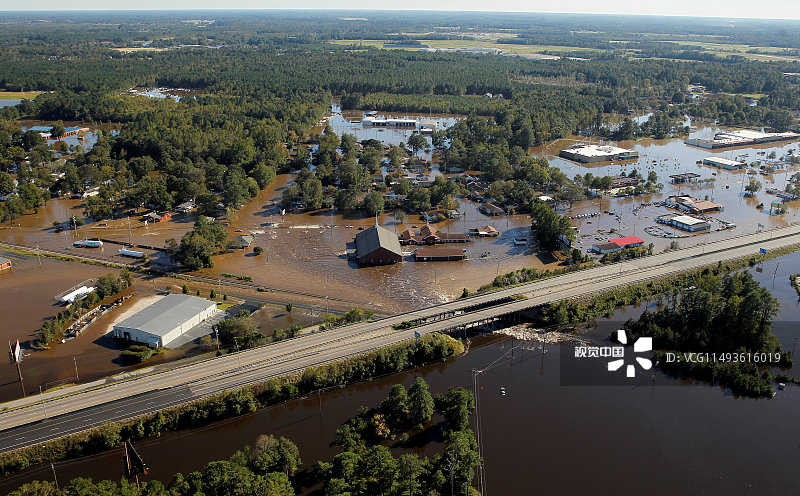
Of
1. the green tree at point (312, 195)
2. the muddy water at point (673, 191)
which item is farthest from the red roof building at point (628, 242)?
the green tree at point (312, 195)

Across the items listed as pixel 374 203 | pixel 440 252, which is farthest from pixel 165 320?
pixel 374 203

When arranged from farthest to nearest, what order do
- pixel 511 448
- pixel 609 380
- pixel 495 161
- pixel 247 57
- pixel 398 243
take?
pixel 247 57 → pixel 495 161 → pixel 398 243 → pixel 609 380 → pixel 511 448

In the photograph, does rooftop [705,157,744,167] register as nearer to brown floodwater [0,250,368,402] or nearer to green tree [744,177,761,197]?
green tree [744,177,761,197]

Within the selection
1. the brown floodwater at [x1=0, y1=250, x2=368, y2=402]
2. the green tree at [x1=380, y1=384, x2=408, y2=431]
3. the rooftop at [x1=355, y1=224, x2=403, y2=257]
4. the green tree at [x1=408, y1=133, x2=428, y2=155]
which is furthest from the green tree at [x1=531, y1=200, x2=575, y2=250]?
the green tree at [x1=408, y1=133, x2=428, y2=155]

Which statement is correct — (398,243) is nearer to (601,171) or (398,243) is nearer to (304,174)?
(304,174)

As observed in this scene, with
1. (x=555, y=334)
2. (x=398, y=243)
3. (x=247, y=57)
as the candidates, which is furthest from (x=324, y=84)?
(x=555, y=334)

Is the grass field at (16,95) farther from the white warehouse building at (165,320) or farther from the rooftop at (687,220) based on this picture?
the rooftop at (687,220)

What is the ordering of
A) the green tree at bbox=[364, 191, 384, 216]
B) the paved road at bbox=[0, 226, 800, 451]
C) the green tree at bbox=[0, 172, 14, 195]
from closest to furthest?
the paved road at bbox=[0, 226, 800, 451] < the green tree at bbox=[364, 191, 384, 216] < the green tree at bbox=[0, 172, 14, 195]
